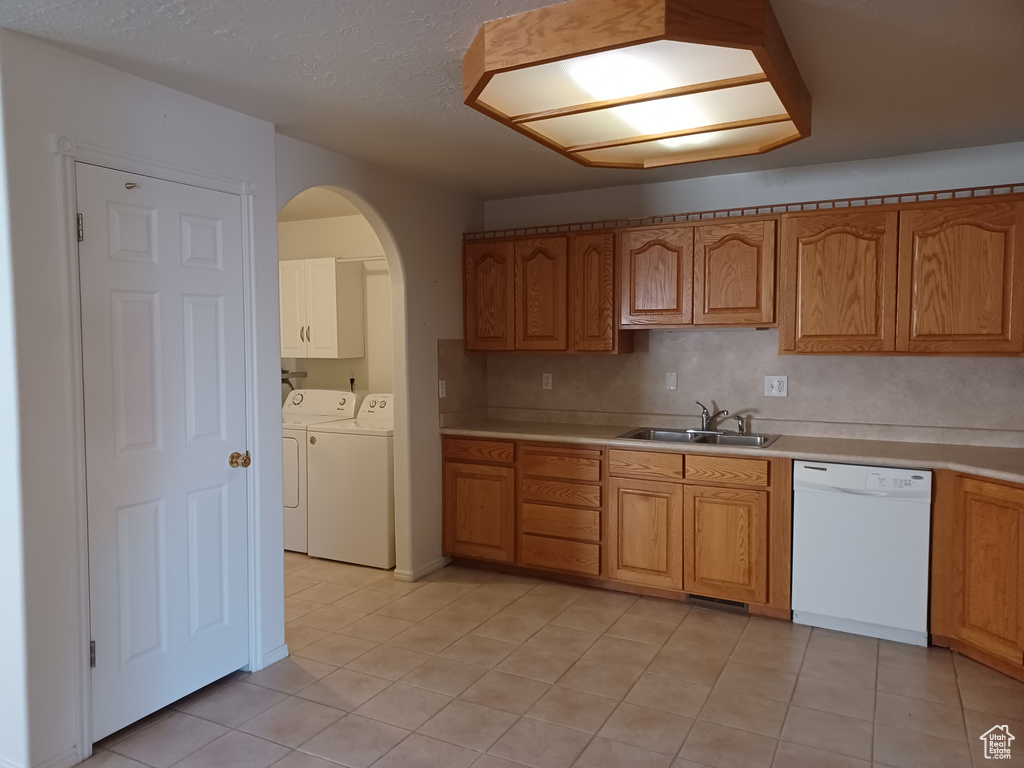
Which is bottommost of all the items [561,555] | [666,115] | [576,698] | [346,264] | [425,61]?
[576,698]

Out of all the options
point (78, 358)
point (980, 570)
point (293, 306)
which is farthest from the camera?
point (293, 306)

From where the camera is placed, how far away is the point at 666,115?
99.9 inches

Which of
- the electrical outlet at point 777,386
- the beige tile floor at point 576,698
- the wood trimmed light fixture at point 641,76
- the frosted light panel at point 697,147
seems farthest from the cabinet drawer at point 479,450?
the wood trimmed light fixture at point 641,76

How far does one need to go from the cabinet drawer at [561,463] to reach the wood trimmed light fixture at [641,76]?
5.83 ft

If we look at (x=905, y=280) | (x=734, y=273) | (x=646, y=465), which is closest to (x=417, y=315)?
(x=646, y=465)

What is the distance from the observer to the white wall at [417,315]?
4027 millimetres

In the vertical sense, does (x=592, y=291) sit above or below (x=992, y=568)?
above

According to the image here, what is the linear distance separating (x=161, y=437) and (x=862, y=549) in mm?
3072

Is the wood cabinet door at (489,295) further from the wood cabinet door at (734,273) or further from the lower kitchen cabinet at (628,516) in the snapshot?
the wood cabinet door at (734,273)

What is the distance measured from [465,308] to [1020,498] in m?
3.07

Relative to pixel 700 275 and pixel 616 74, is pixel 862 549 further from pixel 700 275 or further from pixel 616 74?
pixel 616 74

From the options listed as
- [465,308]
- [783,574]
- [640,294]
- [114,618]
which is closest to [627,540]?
[783,574]

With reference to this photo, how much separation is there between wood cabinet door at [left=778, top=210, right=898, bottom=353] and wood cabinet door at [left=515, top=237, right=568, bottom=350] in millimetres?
1232

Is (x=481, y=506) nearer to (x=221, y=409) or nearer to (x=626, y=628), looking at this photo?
(x=626, y=628)
